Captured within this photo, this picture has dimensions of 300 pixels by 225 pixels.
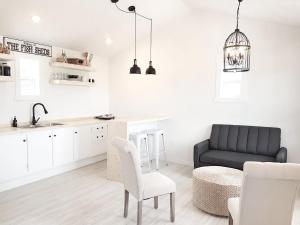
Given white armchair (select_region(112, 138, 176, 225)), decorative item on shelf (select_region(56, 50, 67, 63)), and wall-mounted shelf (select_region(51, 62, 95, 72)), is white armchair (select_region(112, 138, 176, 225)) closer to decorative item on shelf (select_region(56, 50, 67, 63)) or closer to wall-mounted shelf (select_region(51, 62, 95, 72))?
wall-mounted shelf (select_region(51, 62, 95, 72))

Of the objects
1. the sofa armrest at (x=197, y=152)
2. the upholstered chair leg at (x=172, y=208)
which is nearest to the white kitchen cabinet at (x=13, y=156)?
the upholstered chair leg at (x=172, y=208)

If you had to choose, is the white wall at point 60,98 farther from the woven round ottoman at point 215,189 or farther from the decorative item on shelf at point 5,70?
the woven round ottoman at point 215,189

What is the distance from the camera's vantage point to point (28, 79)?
4.61 meters

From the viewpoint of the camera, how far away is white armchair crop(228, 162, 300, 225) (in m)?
1.96

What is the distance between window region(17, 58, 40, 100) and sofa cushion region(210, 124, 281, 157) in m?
3.39

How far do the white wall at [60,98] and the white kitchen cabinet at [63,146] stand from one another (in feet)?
2.19

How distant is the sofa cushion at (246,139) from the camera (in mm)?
4301

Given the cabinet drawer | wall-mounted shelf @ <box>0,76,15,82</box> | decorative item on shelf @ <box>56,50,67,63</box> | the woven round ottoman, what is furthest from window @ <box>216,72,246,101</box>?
wall-mounted shelf @ <box>0,76,15,82</box>

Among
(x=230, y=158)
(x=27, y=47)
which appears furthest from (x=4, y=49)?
(x=230, y=158)

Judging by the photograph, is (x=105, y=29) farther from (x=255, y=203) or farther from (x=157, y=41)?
(x=255, y=203)

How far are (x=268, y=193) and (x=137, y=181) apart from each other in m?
1.27

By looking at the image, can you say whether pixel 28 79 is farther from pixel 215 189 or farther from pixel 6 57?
pixel 215 189

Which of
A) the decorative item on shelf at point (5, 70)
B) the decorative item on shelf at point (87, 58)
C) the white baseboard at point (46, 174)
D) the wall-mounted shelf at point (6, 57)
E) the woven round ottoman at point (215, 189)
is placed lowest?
the white baseboard at point (46, 174)

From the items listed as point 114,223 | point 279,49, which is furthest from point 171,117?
point 114,223
